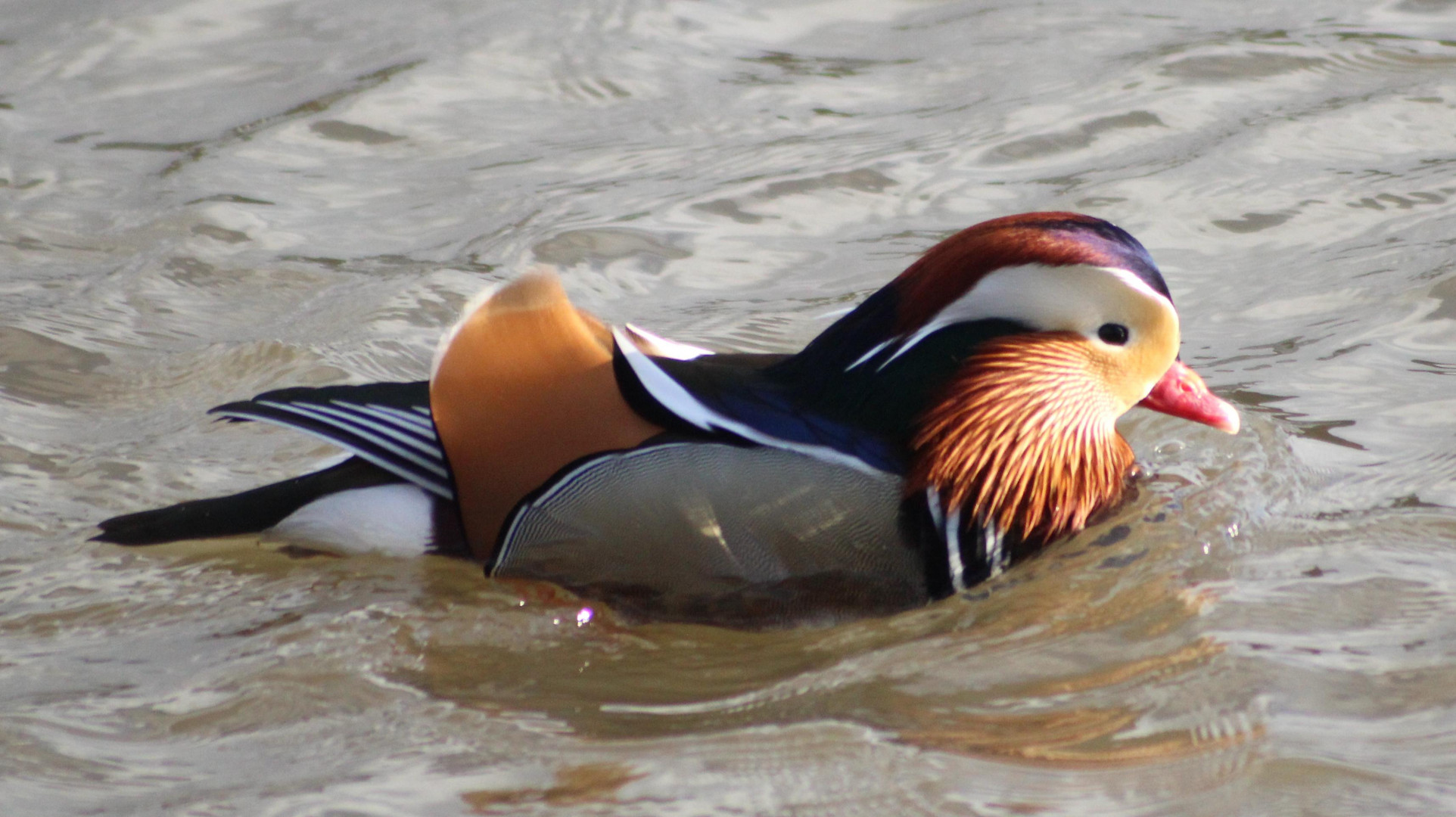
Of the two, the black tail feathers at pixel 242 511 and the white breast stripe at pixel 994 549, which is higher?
the black tail feathers at pixel 242 511

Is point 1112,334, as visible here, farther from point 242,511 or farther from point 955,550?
point 242,511

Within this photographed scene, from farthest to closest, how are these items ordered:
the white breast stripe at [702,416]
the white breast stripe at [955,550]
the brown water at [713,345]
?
1. the white breast stripe at [955,550]
2. the white breast stripe at [702,416]
3. the brown water at [713,345]

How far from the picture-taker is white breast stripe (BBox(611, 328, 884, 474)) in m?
3.47

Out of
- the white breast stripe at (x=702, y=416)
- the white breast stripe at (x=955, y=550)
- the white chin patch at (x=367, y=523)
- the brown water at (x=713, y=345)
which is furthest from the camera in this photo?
the white chin patch at (x=367, y=523)

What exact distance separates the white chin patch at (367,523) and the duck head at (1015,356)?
97 cm

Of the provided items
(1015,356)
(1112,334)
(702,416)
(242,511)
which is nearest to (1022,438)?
(1015,356)

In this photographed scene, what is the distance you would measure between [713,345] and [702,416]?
5.68 feet

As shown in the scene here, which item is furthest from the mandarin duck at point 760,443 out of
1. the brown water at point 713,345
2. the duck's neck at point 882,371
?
the brown water at point 713,345

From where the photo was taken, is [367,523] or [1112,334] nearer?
[1112,334]

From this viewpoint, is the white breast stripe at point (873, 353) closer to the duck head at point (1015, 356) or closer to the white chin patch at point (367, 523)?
the duck head at point (1015, 356)

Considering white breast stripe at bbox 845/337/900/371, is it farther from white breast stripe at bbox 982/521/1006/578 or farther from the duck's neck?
white breast stripe at bbox 982/521/1006/578

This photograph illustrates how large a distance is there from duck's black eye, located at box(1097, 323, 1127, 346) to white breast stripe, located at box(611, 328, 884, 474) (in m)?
0.62

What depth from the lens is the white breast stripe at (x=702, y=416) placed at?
11.4 feet

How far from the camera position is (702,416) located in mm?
3480
